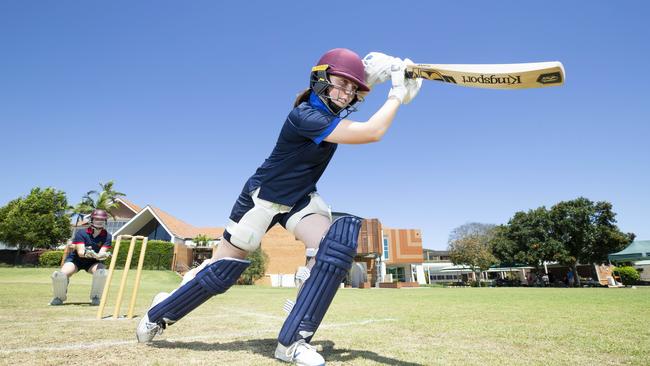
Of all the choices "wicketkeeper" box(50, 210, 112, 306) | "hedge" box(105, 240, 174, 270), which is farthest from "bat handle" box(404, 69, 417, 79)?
"hedge" box(105, 240, 174, 270)

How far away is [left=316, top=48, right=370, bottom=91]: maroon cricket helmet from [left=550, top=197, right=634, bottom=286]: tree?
50966 mm

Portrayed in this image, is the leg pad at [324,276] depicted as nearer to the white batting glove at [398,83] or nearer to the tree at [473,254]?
the white batting glove at [398,83]

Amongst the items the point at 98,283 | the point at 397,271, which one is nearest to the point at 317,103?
the point at 98,283

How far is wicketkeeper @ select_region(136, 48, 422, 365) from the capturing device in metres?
2.57

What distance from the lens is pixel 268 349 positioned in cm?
298

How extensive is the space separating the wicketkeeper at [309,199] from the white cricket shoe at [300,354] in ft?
0.04

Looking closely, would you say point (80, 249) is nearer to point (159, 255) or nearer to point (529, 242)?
point (159, 255)

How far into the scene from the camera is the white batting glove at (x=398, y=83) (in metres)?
2.68

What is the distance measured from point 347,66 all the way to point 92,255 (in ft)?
24.6

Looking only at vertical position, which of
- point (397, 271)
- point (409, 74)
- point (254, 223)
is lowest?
point (254, 223)

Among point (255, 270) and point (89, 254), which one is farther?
point (255, 270)

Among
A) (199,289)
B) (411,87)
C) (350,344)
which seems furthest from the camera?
(350,344)

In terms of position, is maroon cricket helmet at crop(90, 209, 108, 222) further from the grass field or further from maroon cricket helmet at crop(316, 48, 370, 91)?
maroon cricket helmet at crop(316, 48, 370, 91)

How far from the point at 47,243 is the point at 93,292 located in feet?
162
